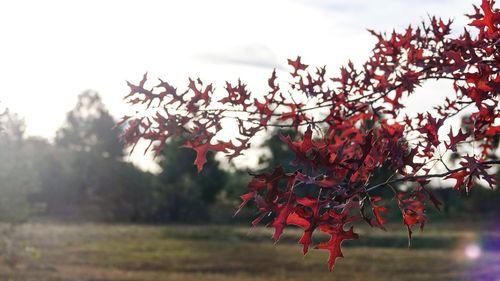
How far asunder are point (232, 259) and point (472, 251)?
1016cm

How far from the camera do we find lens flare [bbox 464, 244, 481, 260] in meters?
25.9

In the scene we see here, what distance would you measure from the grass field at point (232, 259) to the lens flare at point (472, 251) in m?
0.23

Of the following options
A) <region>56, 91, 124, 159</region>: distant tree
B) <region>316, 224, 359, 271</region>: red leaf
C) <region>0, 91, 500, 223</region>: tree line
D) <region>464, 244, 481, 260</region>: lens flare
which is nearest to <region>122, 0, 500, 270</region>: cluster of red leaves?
<region>316, 224, 359, 271</region>: red leaf

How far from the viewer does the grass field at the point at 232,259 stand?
19172 millimetres

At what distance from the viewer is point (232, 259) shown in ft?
79.6

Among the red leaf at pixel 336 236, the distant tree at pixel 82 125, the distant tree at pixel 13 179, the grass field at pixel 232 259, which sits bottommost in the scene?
the grass field at pixel 232 259

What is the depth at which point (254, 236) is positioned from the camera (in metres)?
34.8

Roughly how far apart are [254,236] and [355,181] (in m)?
32.1

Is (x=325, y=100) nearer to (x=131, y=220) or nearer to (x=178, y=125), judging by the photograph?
(x=178, y=125)

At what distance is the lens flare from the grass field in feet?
0.74

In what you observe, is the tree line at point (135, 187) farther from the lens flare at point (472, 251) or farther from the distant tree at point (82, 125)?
the lens flare at point (472, 251)

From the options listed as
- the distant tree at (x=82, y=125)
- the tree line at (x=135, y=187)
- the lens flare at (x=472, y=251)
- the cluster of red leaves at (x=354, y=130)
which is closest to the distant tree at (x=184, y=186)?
the tree line at (x=135, y=187)

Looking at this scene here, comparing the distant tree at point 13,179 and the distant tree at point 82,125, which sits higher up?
the distant tree at point 82,125

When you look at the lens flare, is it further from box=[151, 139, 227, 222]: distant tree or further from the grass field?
box=[151, 139, 227, 222]: distant tree
